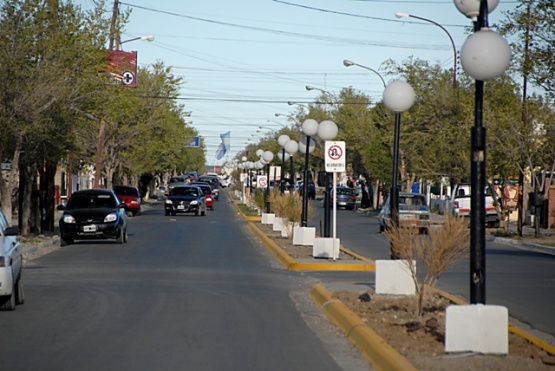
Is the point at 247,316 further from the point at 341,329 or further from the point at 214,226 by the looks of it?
the point at 214,226

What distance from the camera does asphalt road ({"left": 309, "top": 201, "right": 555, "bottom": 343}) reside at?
13.6 m

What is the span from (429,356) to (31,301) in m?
7.20

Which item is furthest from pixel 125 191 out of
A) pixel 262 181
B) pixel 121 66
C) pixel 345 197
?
pixel 345 197

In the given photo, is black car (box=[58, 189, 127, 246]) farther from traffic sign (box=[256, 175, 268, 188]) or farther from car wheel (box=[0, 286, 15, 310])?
traffic sign (box=[256, 175, 268, 188])

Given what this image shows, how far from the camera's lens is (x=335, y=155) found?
22.4 m

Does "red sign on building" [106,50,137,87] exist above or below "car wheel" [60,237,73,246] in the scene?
above

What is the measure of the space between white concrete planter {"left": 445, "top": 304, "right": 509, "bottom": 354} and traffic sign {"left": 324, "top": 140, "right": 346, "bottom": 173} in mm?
13200

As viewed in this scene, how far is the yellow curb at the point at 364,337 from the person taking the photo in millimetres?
8984

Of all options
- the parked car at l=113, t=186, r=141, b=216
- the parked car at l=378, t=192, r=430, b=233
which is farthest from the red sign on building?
the parked car at l=113, t=186, r=141, b=216

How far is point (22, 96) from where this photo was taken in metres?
25.2

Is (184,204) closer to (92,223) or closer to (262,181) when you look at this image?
(262,181)

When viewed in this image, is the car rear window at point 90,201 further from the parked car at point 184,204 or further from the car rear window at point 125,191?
the car rear window at point 125,191

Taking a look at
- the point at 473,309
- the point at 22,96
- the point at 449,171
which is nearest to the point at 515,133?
the point at 449,171

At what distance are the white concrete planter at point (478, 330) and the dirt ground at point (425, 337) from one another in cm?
8
